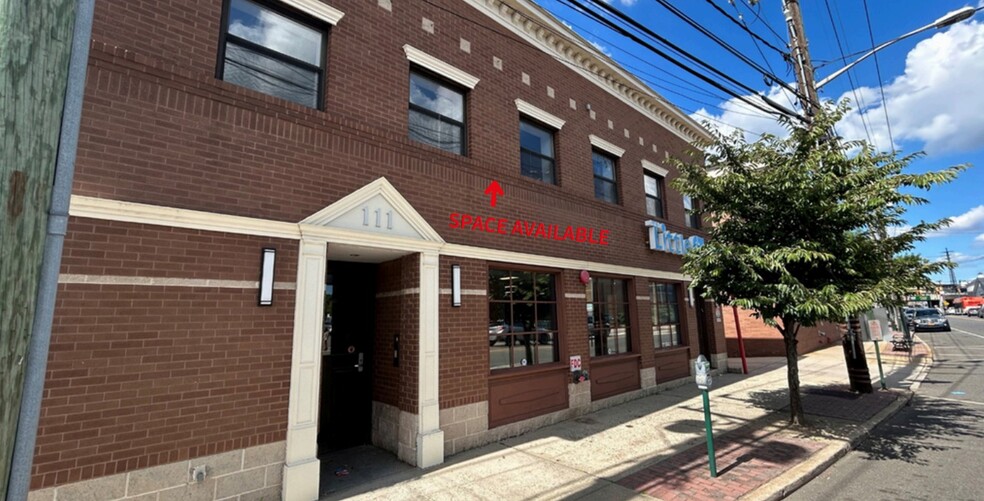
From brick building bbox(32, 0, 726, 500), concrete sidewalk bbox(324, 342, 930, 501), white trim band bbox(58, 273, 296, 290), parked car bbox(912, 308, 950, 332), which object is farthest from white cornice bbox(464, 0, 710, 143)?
parked car bbox(912, 308, 950, 332)

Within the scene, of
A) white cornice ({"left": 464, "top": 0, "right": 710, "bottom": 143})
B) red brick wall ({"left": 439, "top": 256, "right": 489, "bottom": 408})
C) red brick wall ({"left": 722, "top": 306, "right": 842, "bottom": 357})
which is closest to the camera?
red brick wall ({"left": 439, "top": 256, "right": 489, "bottom": 408})

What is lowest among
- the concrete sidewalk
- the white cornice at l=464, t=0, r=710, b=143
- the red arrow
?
the concrete sidewalk

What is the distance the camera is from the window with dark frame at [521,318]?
7359mm

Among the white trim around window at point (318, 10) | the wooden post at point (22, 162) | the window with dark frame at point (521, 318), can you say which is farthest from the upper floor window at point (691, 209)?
the wooden post at point (22, 162)

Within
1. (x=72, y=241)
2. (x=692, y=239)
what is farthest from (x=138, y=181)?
(x=692, y=239)

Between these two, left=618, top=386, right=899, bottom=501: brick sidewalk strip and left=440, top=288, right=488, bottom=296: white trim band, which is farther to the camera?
left=440, top=288, right=488, bottom=296: white trim band

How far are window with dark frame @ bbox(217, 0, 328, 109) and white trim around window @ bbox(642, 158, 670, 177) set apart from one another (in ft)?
28.9

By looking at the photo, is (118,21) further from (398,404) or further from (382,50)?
(398,404)

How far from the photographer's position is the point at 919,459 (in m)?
5.88

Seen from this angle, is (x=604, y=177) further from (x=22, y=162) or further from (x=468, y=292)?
(x=22, y=162)

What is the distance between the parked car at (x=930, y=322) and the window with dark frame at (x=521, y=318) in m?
37.8

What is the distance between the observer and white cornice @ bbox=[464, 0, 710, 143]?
842 cm

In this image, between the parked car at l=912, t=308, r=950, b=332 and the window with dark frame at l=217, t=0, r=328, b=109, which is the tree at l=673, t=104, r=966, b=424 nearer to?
the window with dark frame at l=217, t=0, r=328, b=109

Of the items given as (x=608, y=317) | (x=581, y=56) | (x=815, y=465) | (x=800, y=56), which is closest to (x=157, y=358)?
(x=815, y=465)
